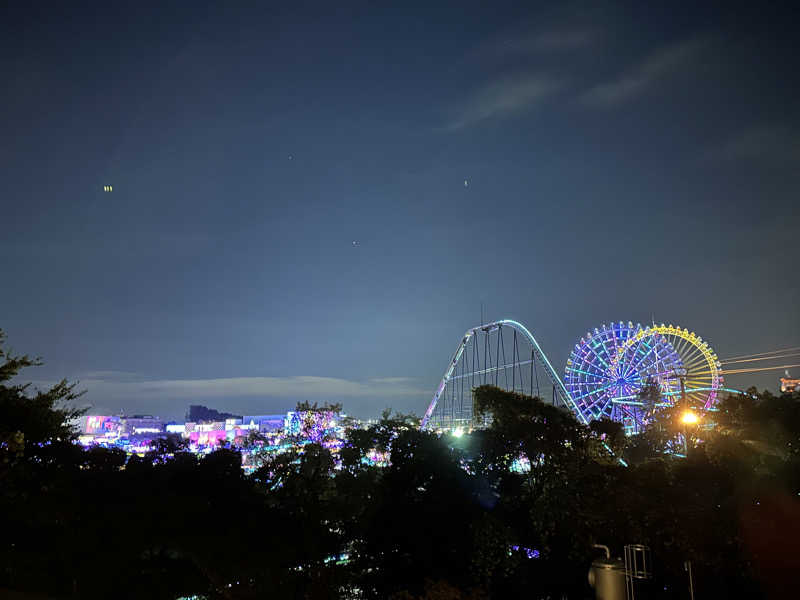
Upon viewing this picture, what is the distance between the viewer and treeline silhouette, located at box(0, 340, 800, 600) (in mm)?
12844

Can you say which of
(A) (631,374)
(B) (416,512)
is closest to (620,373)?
(A) (631,374)

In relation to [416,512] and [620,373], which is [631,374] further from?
[416,512]

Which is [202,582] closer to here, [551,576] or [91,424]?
[551,576]

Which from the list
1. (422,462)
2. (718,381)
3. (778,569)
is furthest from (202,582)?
(718,381)

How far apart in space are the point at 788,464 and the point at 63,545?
19.4 m

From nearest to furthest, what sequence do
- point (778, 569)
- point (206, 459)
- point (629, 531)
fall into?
1. point (778, 569)
2. point (629, 531)
3. point (206, 459)

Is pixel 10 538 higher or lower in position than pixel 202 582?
higher

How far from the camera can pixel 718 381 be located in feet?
120

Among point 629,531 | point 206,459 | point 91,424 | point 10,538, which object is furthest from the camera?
point 91,424

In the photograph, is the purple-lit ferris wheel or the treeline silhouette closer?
the treeline silhouette

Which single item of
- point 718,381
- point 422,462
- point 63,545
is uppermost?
point 718,381

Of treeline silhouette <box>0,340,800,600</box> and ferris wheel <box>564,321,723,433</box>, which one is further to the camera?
ferris wheel <box>564,321,723,433</box>

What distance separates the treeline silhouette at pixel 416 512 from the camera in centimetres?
1284

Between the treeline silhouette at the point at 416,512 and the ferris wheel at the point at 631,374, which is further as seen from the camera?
the ferris wheel at the point at 631,374
